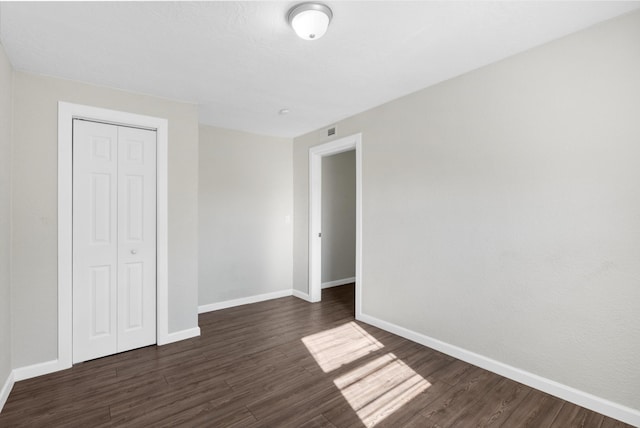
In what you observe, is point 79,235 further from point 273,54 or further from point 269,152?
point 269,152

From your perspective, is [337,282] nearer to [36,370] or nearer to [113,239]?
[113,239]

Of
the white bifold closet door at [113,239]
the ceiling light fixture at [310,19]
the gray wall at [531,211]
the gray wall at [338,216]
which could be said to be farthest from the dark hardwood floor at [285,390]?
the ceiling light fixture at [310,19]

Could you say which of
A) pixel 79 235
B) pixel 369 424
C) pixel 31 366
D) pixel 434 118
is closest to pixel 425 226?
pixel 434 118

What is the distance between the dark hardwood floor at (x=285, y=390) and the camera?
78.0 inches

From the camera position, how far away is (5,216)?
2.31 meters

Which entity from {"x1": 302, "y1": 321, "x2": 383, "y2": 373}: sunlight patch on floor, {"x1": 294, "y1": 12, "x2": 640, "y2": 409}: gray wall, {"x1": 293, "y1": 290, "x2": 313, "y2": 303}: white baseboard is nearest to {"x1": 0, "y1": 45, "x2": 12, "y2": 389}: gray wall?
{"x1": 302, "y1": 321, "x2": 383, "y2": 373}: sunlight patch on floor

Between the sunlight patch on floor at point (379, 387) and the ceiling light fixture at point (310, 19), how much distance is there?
2443mm

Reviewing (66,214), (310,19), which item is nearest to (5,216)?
(66,214)

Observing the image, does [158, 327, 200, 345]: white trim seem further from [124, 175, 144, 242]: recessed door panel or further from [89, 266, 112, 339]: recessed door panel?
[124, 175, 144, 242]: recessed door panel

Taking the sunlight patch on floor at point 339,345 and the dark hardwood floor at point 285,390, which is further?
the sunlight patch on floor at point 339,345

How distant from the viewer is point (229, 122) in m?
4.02

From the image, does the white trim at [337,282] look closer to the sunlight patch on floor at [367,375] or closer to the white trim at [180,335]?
the sunlight patch on floor at [367,375]

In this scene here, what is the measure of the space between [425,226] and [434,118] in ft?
3.43

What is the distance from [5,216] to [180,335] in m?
1.81
